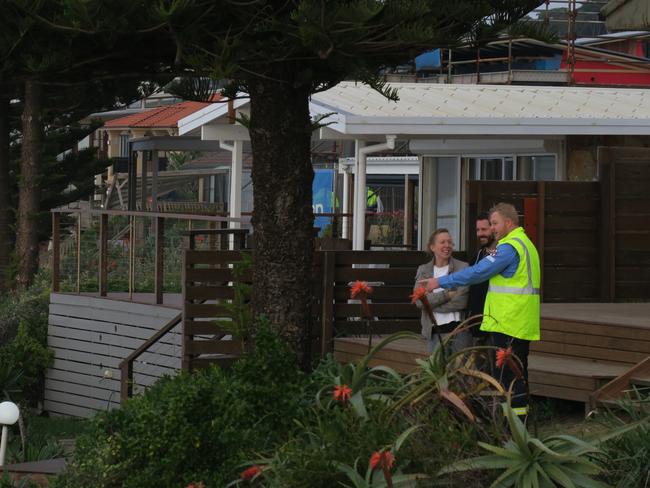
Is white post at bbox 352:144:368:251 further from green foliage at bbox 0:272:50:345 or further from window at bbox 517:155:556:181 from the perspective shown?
green foliage at bbox 0:272:50:345

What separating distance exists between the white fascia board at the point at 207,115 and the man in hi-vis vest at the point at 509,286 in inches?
356

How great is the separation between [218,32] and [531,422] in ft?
11.3

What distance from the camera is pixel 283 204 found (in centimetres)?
941

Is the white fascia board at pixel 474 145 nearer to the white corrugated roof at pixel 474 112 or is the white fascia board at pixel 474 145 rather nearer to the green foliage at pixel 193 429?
the white corrugated roof at pixel 474 112

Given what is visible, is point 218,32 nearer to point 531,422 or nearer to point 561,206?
point 531,422

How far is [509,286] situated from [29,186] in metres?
14.0

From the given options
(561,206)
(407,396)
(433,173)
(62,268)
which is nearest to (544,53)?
(433,173)

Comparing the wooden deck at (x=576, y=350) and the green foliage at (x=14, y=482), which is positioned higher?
the wooden deck at (x=576, y=350)

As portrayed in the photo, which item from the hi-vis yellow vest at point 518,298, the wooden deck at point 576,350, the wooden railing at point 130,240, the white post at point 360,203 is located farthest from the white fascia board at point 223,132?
the hi-vis yellow vest at point 518,298

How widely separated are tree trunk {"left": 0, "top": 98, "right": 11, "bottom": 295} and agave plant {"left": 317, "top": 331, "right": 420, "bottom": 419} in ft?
52.5

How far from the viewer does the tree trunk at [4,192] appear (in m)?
24.5

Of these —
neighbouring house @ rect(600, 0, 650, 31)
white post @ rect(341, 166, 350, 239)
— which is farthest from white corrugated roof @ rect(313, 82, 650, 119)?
neighbouring house @ rect(600, 0, 650, 31)

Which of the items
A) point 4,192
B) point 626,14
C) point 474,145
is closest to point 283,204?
point 626,14

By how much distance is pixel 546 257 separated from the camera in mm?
12938
